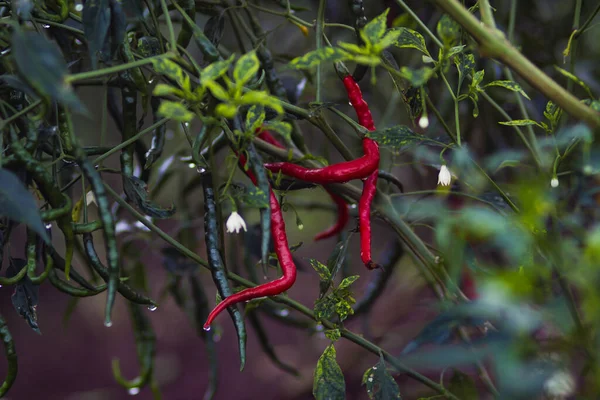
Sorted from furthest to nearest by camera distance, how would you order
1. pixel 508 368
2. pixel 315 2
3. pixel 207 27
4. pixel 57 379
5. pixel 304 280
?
pixel 304 280 < pixel 57 379 < pixel 315 2 < pixel 207 27 < pixel 508 368

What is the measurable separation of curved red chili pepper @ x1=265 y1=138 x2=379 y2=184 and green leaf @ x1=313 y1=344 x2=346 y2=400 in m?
0.20

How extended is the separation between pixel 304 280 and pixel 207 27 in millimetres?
1999

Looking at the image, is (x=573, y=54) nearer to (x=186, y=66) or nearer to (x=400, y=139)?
(x=400, y=139)

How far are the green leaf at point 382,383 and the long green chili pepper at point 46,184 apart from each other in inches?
14.7

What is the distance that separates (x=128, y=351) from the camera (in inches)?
95.3

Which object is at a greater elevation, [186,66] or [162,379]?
[186,66]

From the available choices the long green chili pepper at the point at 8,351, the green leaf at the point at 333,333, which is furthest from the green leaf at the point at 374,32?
the long green chili pepper at the point at 8,351

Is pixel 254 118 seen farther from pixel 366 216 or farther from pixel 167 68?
pixel 366 216

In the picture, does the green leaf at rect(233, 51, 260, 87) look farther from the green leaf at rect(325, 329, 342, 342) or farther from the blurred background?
the blurred background

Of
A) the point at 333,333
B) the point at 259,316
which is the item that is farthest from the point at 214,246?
the point at 259,316

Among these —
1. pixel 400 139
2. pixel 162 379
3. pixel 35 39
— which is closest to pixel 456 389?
pixel 400 139

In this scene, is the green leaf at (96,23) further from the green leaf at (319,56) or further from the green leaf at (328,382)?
the green leaf at (328,382)

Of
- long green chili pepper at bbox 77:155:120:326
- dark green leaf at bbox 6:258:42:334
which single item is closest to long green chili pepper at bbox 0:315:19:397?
dark green leaf at bbox 6:258:42:334

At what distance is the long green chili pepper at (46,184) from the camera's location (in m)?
0.55
